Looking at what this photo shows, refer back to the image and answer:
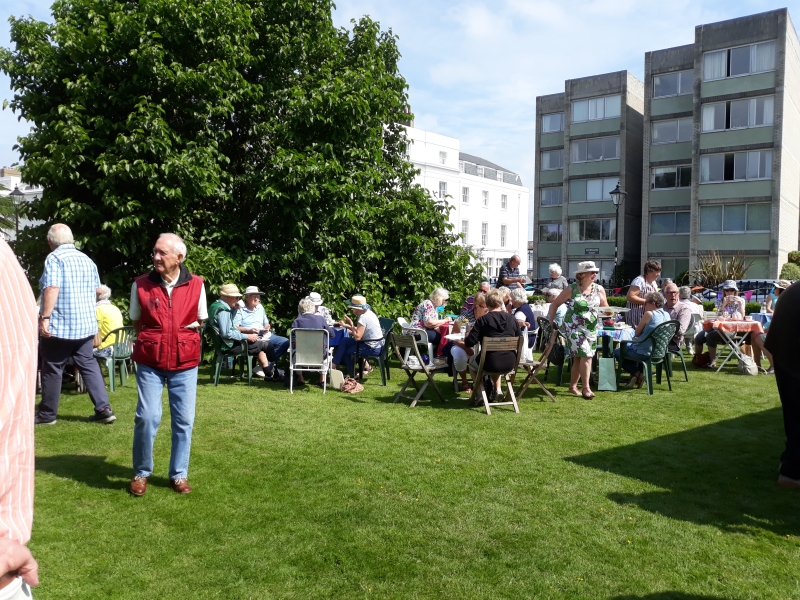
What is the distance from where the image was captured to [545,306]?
1563cm

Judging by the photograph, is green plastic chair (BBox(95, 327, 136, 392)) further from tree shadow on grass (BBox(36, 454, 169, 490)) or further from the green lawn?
tree shadow on grass (BBox(36, 454, 169, 490))

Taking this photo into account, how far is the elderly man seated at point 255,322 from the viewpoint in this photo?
10.7 m

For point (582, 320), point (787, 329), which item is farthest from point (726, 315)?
point (787, 329)

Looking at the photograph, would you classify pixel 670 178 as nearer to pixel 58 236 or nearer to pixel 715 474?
pixel 715 474

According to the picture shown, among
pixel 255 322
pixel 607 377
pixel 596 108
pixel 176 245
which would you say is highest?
pixel 596 108

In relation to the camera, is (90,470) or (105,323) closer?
(90,470)

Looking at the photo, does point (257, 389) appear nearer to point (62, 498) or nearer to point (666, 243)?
point (62, 498)

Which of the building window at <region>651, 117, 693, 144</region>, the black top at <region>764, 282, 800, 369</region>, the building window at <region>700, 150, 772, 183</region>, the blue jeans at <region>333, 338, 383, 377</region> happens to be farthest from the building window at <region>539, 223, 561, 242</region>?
the black top at <region>764, 282, 800, 369</region>

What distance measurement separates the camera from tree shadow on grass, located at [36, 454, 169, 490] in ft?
17.7

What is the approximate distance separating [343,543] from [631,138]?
143ft

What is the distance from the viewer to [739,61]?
35.2 m

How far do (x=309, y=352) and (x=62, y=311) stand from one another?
3674mm

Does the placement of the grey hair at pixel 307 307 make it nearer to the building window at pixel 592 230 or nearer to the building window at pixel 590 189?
the building window at pixel 592 230

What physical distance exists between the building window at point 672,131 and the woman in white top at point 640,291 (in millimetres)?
31658
